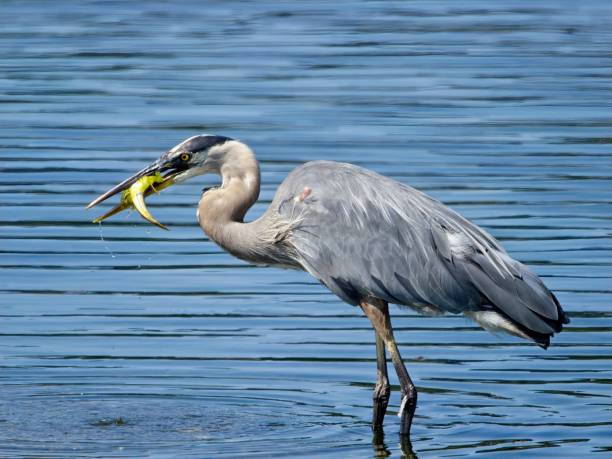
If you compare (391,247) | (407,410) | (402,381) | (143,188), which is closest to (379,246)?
(391,247)

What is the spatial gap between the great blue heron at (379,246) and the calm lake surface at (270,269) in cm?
54

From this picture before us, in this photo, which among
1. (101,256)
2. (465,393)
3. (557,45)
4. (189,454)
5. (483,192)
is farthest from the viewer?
(557,45)

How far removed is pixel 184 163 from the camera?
9.68 m

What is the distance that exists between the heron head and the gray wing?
448 mm

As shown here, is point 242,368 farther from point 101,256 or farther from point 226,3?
point 226,3

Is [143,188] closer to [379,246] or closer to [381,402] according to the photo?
[379,246]

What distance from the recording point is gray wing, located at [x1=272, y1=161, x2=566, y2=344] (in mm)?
9070

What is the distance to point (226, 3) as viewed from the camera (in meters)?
31.1

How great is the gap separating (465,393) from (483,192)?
4986mm

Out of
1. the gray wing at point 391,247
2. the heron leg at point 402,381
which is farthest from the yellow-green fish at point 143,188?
the heron leg at point 402,381

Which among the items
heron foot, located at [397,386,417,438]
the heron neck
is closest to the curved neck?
the heron neck

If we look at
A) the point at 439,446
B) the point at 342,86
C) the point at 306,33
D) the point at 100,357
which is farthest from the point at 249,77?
the point at 439,446

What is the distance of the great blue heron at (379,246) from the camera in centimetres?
902

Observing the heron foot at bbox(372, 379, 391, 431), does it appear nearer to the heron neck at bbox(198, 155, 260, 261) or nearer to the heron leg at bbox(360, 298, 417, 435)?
the heron leg at bbox(360, 298, 417, 435)
